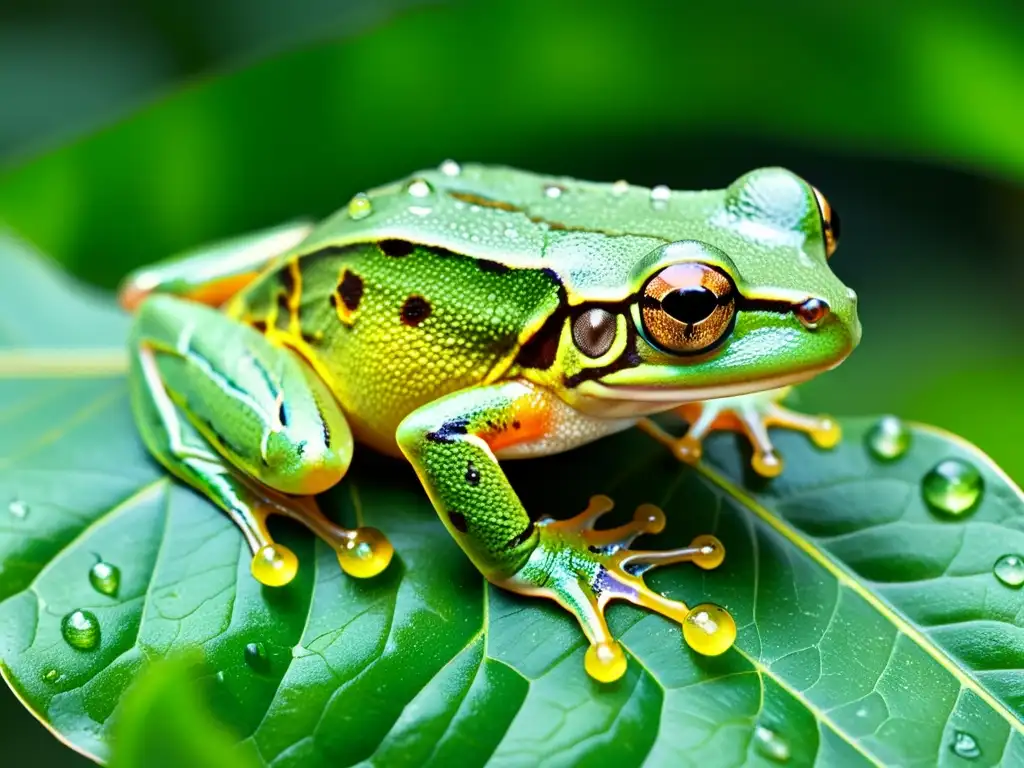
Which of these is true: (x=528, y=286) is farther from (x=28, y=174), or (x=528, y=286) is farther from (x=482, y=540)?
(x=28, y=174)

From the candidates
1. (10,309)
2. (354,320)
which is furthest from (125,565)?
(10,309)

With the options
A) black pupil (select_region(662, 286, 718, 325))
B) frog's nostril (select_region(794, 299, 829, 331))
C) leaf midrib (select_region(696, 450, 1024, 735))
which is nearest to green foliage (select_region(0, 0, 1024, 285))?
leaf midrib (select_region(696, 450, 1024, 735))

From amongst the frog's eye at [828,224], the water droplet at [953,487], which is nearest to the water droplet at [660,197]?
the frog's eye at [828,224]

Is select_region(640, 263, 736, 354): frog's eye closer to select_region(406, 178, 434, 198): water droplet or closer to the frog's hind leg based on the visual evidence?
select_region(406, 178, 434, 198): water droplet

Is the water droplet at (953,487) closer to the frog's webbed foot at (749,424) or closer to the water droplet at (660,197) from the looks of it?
the frog's webbed foot at (749,424)

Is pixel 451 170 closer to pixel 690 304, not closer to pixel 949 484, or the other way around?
pixel 690 304

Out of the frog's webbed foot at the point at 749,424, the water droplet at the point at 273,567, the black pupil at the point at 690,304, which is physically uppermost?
the black pupil at the point at 690,304
